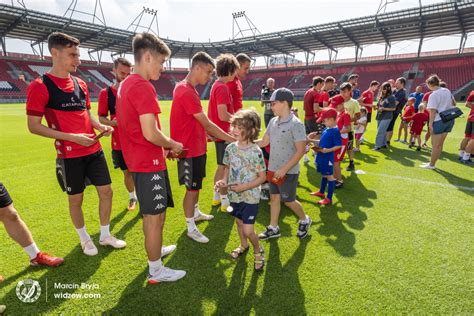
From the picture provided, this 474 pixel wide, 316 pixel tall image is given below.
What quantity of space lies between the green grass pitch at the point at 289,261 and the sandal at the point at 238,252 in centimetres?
9

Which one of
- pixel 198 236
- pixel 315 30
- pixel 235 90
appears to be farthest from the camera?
pixel 315 30

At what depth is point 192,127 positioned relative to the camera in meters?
3.24

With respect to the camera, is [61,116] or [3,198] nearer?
[3,198]

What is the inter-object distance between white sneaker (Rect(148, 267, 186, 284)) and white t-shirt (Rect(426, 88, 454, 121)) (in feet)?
23.5

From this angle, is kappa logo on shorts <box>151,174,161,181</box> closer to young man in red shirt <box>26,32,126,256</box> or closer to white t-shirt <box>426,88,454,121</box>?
young man in red shirt <box>26,32,126,256</box>

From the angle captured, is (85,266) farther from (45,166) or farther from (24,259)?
(45,166)

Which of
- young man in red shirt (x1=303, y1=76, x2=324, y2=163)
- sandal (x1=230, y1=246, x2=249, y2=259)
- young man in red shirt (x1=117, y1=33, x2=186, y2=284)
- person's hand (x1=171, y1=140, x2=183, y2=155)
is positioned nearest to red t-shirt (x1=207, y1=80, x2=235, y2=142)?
young man in red shirt (x1=117, y1=33, x2=186, y2=284)

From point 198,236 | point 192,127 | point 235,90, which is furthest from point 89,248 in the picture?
point 235,90

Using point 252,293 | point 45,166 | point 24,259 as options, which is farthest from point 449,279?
point 45,166

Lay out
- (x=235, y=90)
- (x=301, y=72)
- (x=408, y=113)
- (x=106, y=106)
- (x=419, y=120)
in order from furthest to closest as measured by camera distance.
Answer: (x=301, y=72) < (x=408, y=113) < (x=419, y=120) < (x=235, y=90) < (x=106, y=106)

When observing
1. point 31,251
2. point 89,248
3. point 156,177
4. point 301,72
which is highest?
point 301,72

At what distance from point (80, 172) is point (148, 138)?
4.55 ft

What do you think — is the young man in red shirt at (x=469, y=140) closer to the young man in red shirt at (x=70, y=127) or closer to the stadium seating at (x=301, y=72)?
the young man in red shirt at (x=70, y=127)

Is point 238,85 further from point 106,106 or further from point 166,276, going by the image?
point 166,276
